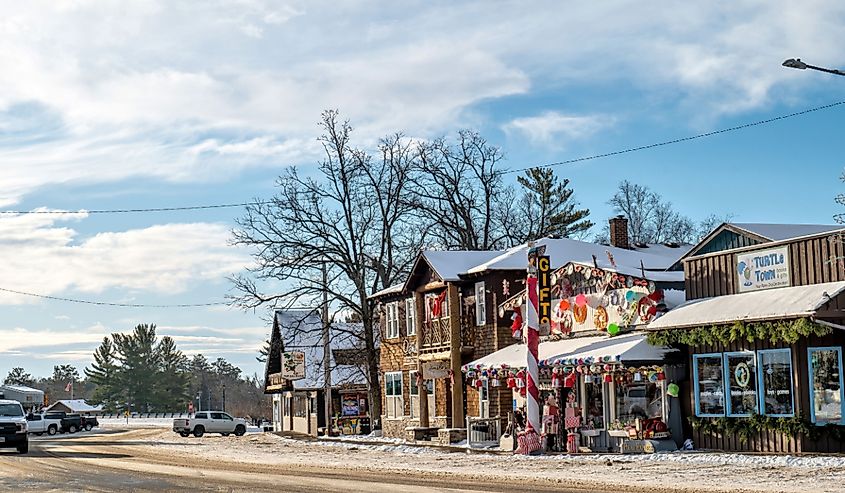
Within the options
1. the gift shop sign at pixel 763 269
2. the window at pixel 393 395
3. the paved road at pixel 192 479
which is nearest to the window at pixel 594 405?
the gift shop sign at pixel 763 269

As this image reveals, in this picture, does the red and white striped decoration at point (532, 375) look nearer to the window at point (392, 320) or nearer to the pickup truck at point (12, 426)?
the window at point (392, 320)

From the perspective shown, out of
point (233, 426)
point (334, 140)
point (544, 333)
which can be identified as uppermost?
point (334, 140)

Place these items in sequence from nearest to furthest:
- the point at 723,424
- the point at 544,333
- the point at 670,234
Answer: the point at 723,424
the point at 544,333
the point at 670,234

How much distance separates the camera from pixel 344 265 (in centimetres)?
4769

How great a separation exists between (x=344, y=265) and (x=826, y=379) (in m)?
26.5

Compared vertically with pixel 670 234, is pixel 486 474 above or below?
below

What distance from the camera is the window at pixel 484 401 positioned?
38.2m

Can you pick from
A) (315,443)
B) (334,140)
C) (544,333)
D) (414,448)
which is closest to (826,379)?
(544,333)

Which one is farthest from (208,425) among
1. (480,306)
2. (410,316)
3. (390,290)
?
(480,306)

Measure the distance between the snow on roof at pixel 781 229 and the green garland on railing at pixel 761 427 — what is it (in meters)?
4.77

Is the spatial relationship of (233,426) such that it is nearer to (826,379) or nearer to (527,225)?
(527,225)

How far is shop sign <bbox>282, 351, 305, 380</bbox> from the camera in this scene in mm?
55281

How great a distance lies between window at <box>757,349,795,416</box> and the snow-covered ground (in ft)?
5.23

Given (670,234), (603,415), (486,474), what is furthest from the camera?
(670,234)
